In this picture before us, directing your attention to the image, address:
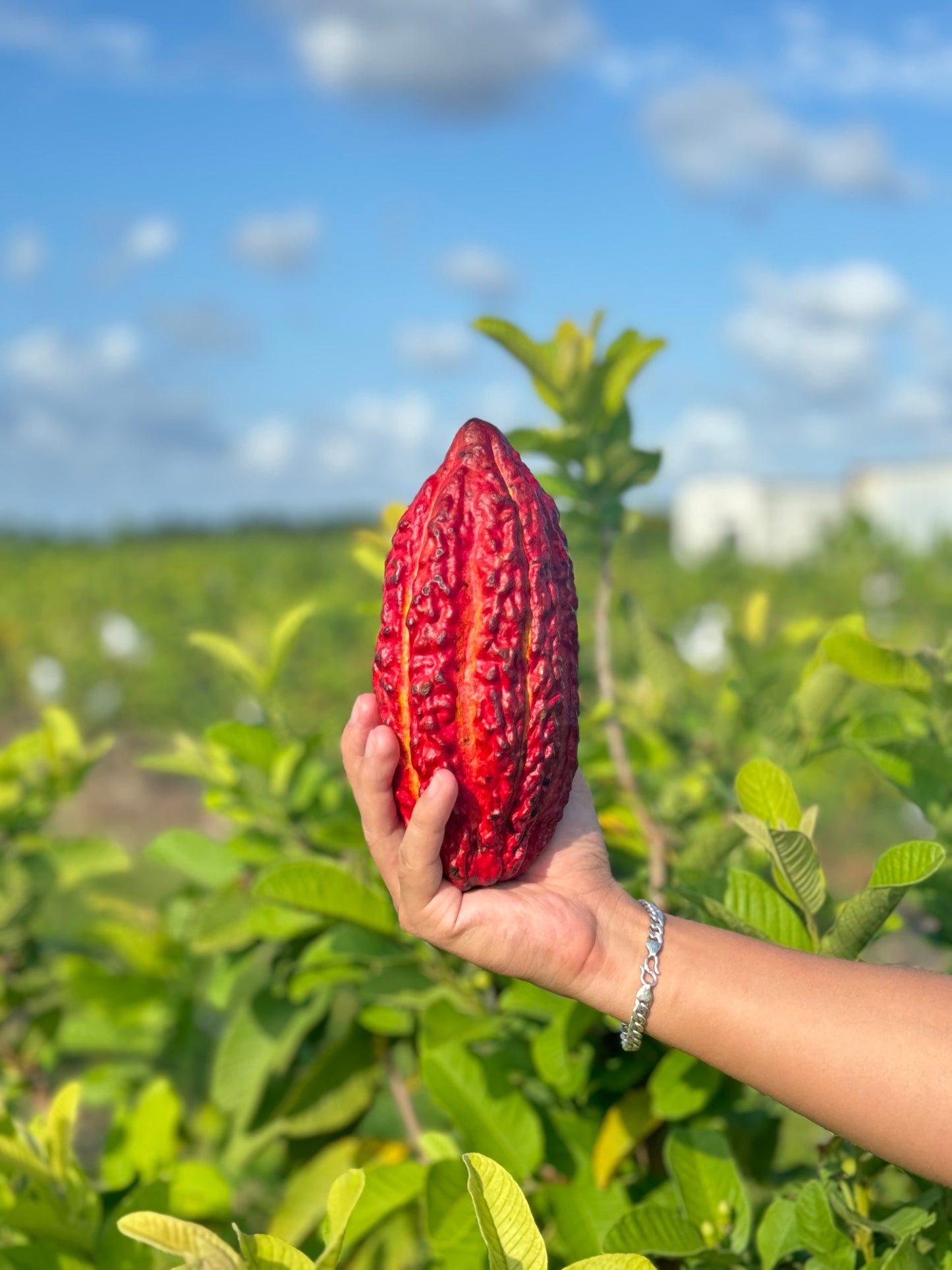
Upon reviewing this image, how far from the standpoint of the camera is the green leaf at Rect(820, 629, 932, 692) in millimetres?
1651

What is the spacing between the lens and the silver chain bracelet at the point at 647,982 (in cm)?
116

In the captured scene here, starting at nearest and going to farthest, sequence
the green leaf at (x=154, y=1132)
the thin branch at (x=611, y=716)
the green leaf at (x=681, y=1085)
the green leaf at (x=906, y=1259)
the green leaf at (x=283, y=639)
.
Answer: the green leaf at (x=906, y=1259) < the green leaf at (x=681, y=1085) < the green leaf at (x=154, y=1132) < the thin branch at (x=611, y=716) < the green leaf at (x=283, y=639)

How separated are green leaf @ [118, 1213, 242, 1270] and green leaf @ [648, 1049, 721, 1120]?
0.68 metres

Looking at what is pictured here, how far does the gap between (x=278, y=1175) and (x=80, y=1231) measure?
1.46 metres

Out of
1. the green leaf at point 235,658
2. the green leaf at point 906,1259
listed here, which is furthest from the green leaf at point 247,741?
the green leaf at point 906,1259

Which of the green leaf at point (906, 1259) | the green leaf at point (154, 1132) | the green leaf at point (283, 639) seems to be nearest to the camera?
the green leaf at point (906, 1259)

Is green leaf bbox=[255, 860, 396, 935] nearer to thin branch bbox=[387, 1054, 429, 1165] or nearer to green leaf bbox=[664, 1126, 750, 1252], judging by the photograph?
thin branch bbox=[387, 1054, 429, 1165]

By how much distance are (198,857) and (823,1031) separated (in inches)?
55.4

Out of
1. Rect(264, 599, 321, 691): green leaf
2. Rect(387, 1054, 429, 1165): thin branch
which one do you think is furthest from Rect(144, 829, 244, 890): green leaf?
Rect(387, 1054, 429, 1165): thin branch

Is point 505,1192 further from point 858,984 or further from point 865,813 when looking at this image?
point 865,813

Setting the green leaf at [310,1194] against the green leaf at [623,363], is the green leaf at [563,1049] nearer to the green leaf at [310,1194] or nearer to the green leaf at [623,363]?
the green leaf at [310,1194]

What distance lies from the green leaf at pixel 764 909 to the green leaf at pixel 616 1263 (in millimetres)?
422

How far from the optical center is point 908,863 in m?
1.22

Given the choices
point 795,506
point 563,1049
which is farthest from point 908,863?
point 795,506
